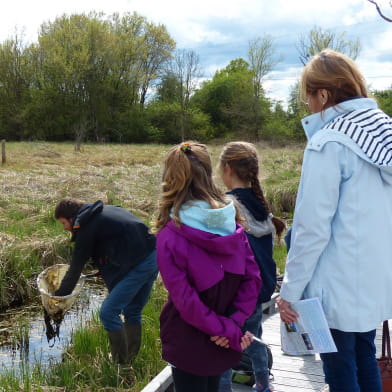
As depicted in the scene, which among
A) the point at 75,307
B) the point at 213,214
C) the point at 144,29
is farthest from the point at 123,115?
the point at 213,214

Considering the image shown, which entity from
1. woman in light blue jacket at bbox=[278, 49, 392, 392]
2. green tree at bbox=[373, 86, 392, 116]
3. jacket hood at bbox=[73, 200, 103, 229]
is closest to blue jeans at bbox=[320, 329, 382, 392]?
woman in light blue jacket at bbox=[278, 49, 392, 392]

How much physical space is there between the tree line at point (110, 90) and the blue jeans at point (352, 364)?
36.9 meters

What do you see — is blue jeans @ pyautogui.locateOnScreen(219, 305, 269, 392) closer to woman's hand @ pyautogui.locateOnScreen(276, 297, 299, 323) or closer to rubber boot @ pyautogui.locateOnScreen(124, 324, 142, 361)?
woman's hand @ pyautogui.locateOnScreen(276, 297, 299, 323)

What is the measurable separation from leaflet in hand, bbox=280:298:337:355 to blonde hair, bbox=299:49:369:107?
2.62 ft

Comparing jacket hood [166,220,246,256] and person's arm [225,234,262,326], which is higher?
jacket hood [166,220,246,256]

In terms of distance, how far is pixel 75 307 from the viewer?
559cm

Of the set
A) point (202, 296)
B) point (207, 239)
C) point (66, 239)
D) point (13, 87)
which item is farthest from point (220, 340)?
point (13, 87)

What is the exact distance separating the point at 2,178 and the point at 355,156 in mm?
11333

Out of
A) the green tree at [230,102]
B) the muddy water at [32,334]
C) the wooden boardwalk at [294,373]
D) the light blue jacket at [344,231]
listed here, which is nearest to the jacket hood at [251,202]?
the light blue jacket at [344,231]

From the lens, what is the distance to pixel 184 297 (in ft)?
6.32

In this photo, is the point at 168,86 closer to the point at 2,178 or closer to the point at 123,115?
the point at 123,115

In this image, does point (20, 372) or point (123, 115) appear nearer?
point (20, 372)

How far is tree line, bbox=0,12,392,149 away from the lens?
40.7m

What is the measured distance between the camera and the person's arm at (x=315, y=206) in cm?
184
